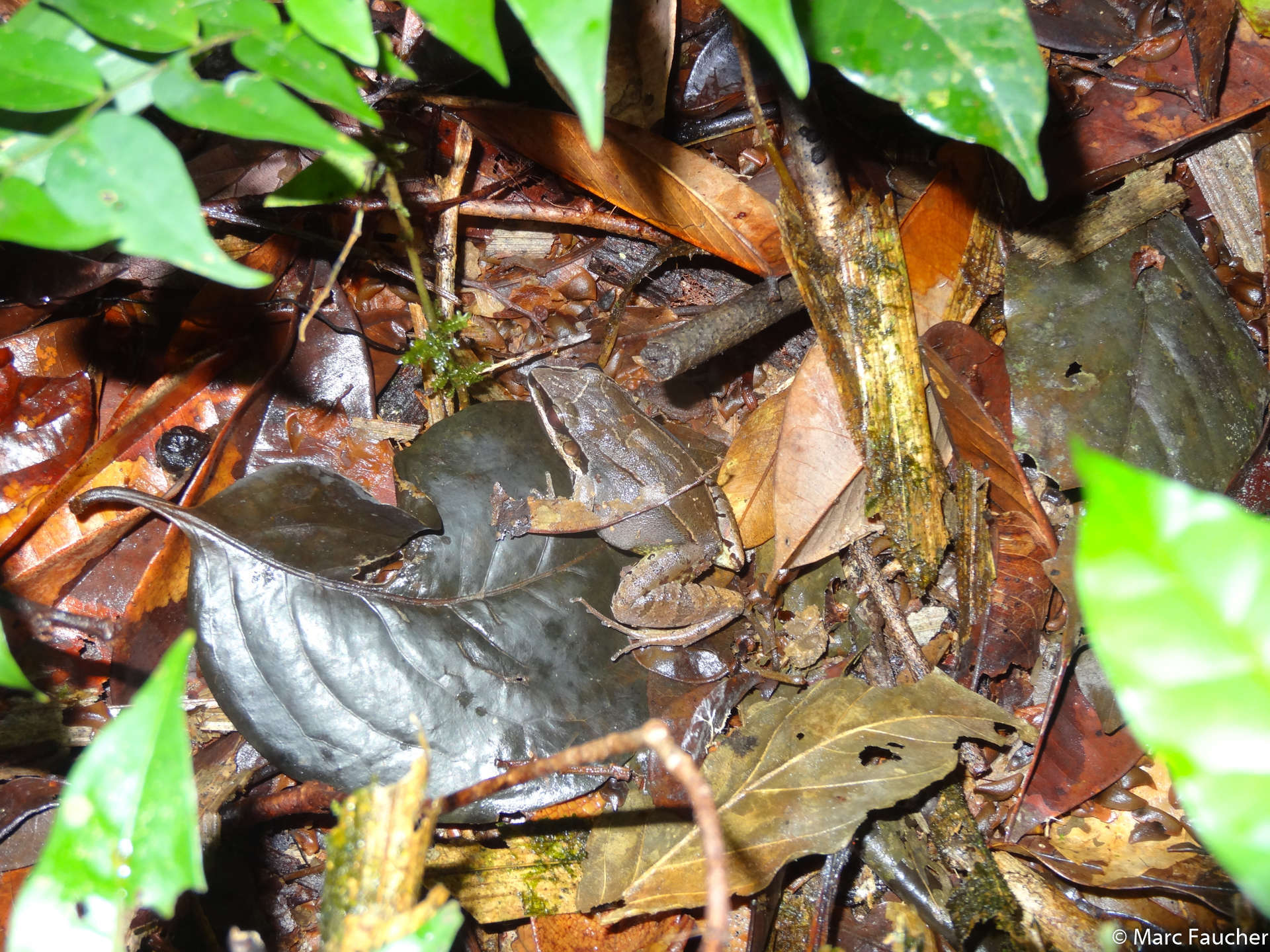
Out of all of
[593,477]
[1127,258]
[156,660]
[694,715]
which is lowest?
[694,715]

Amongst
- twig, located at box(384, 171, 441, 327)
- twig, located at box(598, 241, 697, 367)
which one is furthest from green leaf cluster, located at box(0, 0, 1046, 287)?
twig, located at box(598, 241, 697, 367)

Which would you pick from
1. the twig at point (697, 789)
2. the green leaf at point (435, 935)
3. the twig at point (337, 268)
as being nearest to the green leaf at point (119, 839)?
the green leaf at point (435, 935)

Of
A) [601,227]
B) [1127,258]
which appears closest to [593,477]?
[601,227]

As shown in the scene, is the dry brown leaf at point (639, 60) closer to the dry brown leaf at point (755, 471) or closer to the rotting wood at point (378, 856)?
the dry brown leaf at point (755, 471)

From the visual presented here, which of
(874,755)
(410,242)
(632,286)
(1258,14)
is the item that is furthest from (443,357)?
(1258,14)

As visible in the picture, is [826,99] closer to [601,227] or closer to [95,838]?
[601,227]

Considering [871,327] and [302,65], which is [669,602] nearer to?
[871,327]

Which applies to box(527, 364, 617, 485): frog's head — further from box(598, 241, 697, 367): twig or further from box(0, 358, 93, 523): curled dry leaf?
box(0, 358, 93, 523): curled dry leaf
